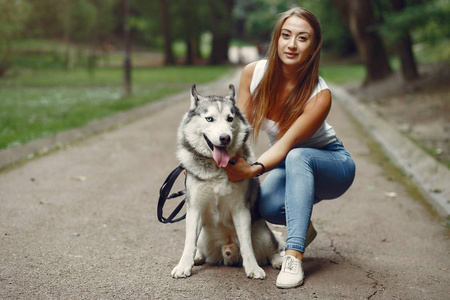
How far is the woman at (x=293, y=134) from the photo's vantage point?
3623mm

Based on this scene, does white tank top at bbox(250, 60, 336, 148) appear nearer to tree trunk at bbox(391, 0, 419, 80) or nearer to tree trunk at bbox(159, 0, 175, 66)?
tree trunk at bbox(391, 0, 419, 80)

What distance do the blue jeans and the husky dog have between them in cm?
20

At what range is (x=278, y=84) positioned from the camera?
4074mm

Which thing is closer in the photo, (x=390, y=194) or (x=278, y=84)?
(x=278, y=84)

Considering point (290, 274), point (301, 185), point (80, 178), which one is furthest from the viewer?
point (80, 178)

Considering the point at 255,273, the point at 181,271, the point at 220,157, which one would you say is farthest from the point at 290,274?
the point at 220,157

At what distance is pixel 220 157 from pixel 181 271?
876 millimetres

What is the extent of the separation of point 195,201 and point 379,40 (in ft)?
57.7

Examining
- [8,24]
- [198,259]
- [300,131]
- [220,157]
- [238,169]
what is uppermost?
[300,131]

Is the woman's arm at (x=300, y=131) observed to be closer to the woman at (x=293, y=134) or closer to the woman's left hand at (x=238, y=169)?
the woman at (x=293, y=134)

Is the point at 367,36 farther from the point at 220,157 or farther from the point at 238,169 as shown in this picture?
the point at 220,157

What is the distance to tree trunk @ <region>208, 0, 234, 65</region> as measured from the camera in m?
41.4

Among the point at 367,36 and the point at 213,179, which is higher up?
the point at 367,36

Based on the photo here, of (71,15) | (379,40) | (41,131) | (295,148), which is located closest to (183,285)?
(295,148)
